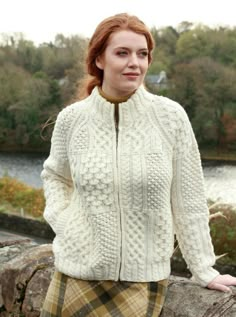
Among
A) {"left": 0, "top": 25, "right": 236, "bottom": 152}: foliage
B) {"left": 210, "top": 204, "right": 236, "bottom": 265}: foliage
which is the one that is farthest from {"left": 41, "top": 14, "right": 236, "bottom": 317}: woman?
{"left": 0, "top": 25, "right": 236, "bottom": 152}: foliage

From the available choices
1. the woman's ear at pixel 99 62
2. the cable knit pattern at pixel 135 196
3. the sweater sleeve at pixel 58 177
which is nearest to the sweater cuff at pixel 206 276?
the cable knit pattern at pixel 135 196

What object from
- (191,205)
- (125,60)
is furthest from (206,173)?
(125,60)

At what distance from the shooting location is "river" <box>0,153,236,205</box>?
13.4 m

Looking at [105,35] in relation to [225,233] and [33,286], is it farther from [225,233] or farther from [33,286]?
[225,233]

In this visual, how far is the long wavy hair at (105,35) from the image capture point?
167 cm

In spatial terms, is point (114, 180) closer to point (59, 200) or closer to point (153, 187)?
point (153, 187)

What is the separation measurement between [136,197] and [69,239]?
10.8 inches

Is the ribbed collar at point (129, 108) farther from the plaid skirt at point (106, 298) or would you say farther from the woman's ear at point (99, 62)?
the plaid skirt at point (106, 298)

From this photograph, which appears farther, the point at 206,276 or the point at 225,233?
the point at 225,233

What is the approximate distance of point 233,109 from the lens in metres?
26.3

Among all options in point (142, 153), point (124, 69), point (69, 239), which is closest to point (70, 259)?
point (69, 239)

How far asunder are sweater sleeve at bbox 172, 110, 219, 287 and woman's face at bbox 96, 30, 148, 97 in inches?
7.1

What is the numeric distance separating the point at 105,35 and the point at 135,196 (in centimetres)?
50

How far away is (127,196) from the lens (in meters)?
1.67
